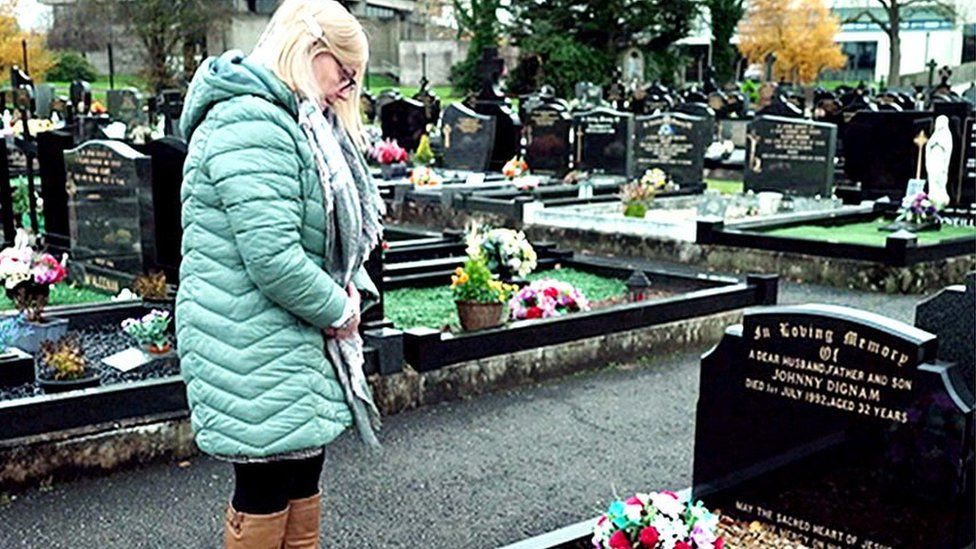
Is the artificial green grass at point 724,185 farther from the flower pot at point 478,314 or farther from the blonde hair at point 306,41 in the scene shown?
the blonde hair at point 306,41

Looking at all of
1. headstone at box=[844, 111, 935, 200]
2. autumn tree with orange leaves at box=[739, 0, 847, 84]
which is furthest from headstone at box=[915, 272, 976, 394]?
autumn tree with orange leaves at box=[739, 0, 847, 84]

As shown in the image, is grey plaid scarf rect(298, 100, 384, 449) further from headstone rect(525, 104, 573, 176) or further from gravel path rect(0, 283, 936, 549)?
headstone rect(525, 104, 573, 176)

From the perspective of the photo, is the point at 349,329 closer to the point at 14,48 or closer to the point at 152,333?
the point at 152,333

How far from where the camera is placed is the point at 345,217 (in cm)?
317

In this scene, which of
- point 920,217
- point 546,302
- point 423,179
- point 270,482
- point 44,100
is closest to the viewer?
point 270,482

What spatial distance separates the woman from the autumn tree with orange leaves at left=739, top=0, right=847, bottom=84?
54.9m

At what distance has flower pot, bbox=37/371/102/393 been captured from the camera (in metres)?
5.88

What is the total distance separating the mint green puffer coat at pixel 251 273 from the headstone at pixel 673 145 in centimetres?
1374

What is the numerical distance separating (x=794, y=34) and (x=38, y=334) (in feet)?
174

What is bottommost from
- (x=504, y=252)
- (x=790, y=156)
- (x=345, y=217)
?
(x=504, y=252)

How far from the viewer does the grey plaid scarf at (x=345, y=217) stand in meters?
3.11

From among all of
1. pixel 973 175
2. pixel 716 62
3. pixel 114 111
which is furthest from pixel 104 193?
pixel 716 62

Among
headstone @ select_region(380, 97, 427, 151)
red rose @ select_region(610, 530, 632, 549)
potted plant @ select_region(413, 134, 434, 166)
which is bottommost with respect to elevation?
red rose @ select_region(610, 530, 632, 549)

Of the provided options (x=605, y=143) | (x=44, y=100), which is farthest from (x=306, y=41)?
(x=44, y=100)
